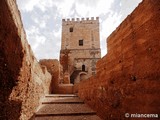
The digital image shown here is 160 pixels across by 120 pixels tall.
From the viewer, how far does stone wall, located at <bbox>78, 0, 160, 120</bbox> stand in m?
2.31

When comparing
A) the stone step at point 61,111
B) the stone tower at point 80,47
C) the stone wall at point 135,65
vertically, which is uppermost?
the stone tower at point 80,47

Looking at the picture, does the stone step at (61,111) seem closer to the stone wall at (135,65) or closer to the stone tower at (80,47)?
the stone wall at (135,65)

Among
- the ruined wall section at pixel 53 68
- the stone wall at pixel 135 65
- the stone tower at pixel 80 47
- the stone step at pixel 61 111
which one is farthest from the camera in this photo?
the stone tower at pixel 80 47

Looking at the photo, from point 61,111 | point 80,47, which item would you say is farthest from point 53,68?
point 80,47

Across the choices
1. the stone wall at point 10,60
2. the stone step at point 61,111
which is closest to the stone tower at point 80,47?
the stone step at point 61,111

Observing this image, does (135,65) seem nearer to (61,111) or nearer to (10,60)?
(10,60)

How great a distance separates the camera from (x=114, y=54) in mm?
3738

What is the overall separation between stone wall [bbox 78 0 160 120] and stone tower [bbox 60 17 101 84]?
18866 millimetres

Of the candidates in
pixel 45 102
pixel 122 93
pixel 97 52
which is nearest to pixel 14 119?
pixel 122 93

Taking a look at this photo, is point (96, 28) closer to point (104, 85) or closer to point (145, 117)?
point (104, 85)

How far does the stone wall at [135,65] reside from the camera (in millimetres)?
2314

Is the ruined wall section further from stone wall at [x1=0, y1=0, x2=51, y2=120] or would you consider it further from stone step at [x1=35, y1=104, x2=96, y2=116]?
stone wall at [x1=0, y1=0, x2=51, y2=120]

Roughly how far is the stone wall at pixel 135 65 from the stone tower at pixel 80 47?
1887cm

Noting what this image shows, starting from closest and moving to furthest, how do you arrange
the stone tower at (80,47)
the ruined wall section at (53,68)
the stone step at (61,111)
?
the stone step at (61,111) < the ruined wall section at (53,68) < the stone tower at (80,47)
